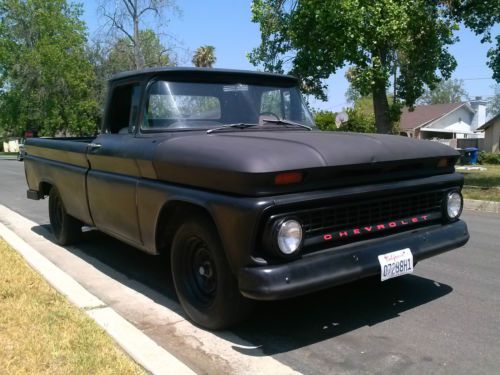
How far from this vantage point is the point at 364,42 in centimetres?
1343

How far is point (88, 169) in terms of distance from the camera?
17.3ft

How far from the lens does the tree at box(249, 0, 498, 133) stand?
13.0 metres

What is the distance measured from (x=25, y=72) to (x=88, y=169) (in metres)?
39.3

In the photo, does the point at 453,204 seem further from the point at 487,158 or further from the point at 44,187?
the point at 487,158

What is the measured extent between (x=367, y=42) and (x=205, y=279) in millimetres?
11117

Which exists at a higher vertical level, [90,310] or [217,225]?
[217,225]

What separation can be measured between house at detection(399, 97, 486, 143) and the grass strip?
4135 cm

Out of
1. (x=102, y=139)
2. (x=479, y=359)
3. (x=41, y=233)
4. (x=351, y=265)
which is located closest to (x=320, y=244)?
(x=351, y=265)

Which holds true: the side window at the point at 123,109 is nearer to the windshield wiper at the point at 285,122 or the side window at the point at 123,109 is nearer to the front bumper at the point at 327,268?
the windshield wiper at the point at 285,122

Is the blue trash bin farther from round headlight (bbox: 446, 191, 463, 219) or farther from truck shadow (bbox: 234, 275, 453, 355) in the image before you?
round headlight (bbox: 446, 191, 463, 219)

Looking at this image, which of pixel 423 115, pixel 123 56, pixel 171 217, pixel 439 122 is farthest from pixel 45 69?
pixel 171 217

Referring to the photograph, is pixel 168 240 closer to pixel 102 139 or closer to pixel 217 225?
pixel 217 225

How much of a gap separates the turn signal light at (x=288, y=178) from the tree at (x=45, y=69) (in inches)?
1521

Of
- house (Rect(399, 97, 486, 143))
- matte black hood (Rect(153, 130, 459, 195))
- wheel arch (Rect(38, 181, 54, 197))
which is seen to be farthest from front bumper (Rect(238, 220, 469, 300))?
house (Rect(399, 97, 486, 143))
